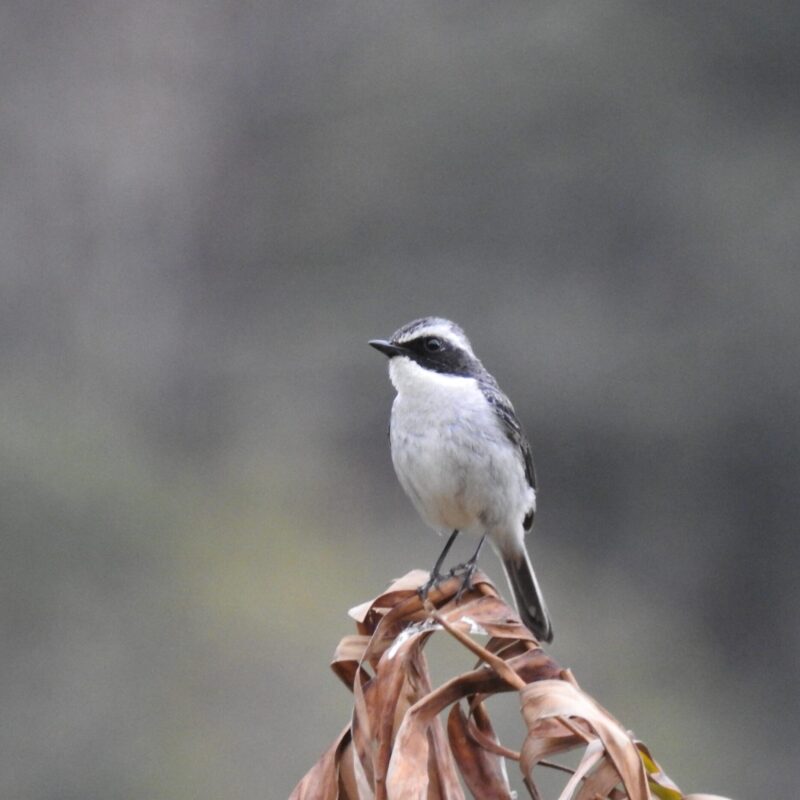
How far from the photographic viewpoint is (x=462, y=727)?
2.68 meters

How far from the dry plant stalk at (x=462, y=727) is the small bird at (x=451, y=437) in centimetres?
253

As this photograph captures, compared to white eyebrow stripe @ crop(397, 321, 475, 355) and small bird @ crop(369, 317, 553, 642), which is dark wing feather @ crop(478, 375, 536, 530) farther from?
white eyebrow stripe @ crop(397, 321, 475, 355)

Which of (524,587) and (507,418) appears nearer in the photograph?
(507,418)

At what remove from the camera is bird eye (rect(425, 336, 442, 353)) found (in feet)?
17.8

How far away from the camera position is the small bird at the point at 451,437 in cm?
540

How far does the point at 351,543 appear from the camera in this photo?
728 inches

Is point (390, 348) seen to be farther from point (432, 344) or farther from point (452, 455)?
point (452, 455)

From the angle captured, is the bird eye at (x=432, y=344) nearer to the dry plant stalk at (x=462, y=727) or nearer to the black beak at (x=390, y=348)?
the black beak at (x=390, y=348)

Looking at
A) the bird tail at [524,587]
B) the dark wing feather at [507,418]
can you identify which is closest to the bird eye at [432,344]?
the dark wing feather at [507,418]

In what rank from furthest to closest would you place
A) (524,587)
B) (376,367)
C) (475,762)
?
(376,367) → (524,587) → (475,762)

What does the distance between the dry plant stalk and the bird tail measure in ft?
10.4

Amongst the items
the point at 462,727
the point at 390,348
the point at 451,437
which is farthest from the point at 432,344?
the point at 462,727

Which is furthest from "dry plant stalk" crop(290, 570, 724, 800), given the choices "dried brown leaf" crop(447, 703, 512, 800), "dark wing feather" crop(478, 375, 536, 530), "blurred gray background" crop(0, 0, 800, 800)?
"blurred gray background" crop(0, 0, 800, 800)

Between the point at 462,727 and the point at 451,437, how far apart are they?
281 cm
